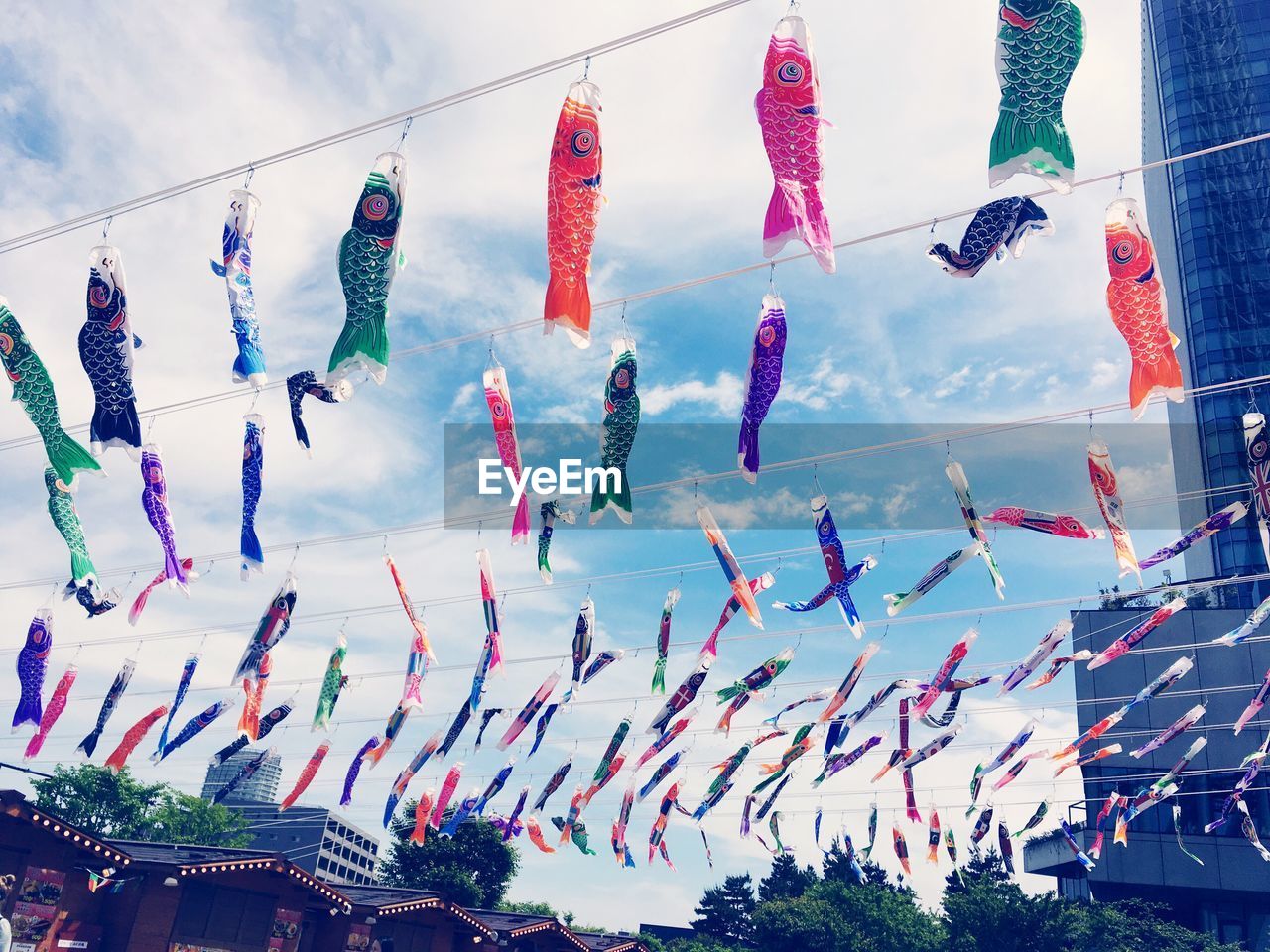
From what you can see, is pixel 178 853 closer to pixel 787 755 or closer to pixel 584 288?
pixel 787 755

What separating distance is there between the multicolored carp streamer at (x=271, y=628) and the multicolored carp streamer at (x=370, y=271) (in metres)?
7.01

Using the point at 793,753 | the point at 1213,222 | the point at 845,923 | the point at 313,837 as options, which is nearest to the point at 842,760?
the point at 793,753

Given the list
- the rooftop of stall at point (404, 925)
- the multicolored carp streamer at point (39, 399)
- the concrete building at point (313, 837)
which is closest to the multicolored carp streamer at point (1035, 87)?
the multicolored carp streamer at point (39, 399)

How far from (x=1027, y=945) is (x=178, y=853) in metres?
31.6

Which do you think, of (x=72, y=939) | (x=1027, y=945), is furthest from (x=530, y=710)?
(x=1027, y=945)

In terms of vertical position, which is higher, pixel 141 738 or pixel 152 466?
pixel 152 466

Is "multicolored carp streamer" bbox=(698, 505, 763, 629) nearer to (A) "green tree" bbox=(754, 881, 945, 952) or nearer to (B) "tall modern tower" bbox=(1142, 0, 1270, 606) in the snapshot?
(A) "green tree" bbox=(754, 881, 945, 952)

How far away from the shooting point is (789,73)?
10.3 meters

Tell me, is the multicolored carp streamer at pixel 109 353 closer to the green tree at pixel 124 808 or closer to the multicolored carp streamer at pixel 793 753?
the multicolored carp streamer at pixel 793 753

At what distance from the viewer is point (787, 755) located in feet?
75.8

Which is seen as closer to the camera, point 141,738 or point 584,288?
point 584,288

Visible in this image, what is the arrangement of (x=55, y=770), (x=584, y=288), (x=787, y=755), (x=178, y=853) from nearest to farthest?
1. (x=584, y=288)
2. (x=787, y=755)
3. (x=178, y=853)
4. (x=55, y=770)

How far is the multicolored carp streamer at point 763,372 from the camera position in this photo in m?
12.1

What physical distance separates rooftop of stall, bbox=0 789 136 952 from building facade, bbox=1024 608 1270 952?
156 feet
